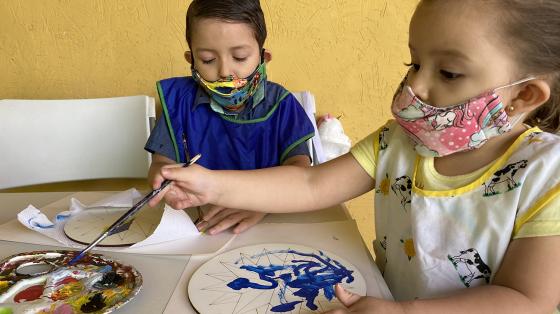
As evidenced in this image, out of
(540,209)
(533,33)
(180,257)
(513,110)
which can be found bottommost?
(180,257)

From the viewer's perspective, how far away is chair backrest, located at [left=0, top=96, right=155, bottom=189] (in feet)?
4.31

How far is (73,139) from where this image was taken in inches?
53.1

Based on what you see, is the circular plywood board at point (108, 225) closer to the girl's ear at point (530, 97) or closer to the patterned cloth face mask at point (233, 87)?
the patterned cloth face mask at point (233, 87)

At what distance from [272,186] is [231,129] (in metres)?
0.37

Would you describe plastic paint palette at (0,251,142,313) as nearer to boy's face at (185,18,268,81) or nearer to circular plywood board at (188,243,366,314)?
circular plywood board at (188,243,366,314)

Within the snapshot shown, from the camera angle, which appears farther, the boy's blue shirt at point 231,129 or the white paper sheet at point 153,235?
the boy's blue shirt at point 231,129

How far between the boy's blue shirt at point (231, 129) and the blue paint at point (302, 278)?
47cm

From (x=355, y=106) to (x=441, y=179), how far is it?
3.46 ft

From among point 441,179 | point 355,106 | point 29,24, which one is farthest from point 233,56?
point 29,24

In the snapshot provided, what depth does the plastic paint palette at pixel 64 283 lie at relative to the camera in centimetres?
56

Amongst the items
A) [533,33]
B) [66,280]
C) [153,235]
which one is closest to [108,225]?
[153,235]

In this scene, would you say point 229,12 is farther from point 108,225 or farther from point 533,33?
point 533,33

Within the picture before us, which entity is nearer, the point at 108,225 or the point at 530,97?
the point at 530,97

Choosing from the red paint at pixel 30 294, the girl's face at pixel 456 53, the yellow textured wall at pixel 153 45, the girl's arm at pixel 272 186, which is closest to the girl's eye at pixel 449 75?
the girl's face at pixel 456 53
